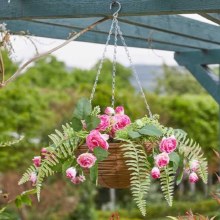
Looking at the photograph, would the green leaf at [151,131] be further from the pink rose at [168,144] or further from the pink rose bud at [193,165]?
the pink rose bud at [193,165]

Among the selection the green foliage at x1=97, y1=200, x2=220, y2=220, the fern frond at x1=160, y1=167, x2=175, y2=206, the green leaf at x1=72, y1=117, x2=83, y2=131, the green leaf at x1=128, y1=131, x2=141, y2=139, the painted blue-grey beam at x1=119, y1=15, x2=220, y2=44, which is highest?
the green foliage at x1=97, y1=200, x2=220, y2=220

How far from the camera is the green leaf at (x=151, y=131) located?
8.32ft

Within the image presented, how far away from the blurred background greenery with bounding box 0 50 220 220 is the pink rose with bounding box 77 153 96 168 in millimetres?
5854

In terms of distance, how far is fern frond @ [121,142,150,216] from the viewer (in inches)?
98.0

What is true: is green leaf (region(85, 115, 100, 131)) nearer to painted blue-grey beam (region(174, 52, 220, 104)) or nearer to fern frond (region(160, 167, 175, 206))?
fern frond (region(160, 167, 175, 206))

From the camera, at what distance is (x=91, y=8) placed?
9.55 ft

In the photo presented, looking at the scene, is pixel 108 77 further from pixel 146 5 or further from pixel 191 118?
pixel 146 5

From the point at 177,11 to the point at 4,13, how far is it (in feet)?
2.71

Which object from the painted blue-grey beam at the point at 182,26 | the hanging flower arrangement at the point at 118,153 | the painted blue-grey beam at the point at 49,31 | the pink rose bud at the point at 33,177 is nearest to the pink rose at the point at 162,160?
the hanging flower arrangement at the point at 118,153

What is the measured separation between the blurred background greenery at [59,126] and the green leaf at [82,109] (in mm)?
5763

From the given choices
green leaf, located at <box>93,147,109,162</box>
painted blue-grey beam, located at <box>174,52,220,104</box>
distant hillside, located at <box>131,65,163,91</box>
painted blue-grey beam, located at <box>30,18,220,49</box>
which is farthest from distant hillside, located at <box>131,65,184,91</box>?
green leaf, located at <box>93,147,109,162</box>

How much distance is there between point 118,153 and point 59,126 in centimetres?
782

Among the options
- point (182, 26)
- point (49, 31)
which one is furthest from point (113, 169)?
point (49, 31)

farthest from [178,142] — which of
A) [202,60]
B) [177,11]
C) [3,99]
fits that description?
[3,99]
